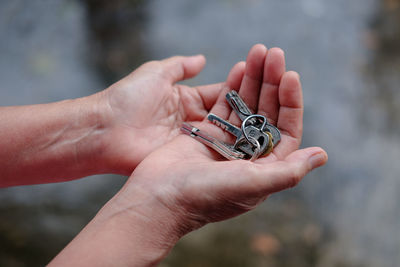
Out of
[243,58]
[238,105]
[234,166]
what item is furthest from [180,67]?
[243,58]

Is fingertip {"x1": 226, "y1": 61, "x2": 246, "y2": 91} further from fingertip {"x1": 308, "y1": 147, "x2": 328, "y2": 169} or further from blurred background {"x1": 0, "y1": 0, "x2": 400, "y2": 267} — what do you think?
blurred background {"x1": 0, "y1": 0, "x2": 400, "y2": 267}

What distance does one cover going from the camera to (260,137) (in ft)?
7.22

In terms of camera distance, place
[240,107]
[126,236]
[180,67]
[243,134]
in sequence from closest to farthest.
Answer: [126,236]
[243,134]
[240,107]
[180,67]

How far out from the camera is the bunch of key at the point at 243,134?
6.95 ft

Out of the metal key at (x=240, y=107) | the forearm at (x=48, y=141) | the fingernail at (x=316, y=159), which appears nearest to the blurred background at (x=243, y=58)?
the forearm at (x=48, y=141)

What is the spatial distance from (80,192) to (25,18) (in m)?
2.65

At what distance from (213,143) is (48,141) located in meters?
1.10

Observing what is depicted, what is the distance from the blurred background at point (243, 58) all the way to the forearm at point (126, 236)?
132cm

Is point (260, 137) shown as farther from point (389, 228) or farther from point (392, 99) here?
point (392, 99)

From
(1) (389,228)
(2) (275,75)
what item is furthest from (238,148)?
(1) (389,228)

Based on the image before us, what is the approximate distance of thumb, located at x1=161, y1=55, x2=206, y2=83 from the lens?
2.58 m

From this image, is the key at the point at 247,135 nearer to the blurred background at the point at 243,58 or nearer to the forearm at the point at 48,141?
the forearm at the point at 48,141

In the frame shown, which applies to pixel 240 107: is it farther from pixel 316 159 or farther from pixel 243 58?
pixel 243 58

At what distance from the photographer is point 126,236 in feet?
5.58
